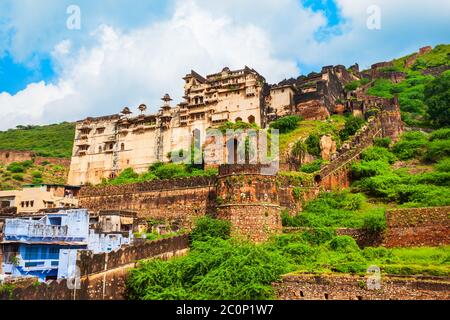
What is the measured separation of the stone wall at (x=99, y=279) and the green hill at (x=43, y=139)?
Result: 5037cm

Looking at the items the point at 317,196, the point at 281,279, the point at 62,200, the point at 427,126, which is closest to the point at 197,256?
the point at 281,279

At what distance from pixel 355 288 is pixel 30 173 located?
167 ft

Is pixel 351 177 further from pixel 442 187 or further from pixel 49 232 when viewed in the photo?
pixel 49 232

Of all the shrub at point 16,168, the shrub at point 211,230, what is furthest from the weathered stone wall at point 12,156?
the shrub at point 211,230

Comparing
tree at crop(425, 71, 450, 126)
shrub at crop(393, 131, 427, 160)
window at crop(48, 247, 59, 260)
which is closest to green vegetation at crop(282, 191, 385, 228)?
shrub at crop(393, 131, 427, 160)

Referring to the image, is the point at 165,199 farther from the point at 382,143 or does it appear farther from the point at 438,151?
the point at 438,151

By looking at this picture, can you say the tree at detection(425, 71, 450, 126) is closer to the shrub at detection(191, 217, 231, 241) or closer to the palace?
the palace

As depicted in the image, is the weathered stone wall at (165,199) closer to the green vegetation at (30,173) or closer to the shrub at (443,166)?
the shrub at (443,166)

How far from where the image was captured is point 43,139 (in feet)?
270

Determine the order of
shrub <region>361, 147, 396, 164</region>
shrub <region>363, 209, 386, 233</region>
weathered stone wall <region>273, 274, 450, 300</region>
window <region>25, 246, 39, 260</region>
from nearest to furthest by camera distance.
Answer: weathered stone wall <region>273, 274, 450, 300</region> → window <region>25, 246, 39, 260</region> → shrub <region>363, 209, 386, 233</region> → shrub <region>361, 147, 396, 164</region>

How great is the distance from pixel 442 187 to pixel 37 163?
49933 mm

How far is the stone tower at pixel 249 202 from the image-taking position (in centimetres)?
2248

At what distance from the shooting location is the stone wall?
46.8 feet

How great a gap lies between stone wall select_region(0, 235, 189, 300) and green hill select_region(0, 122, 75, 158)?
5037 cm
